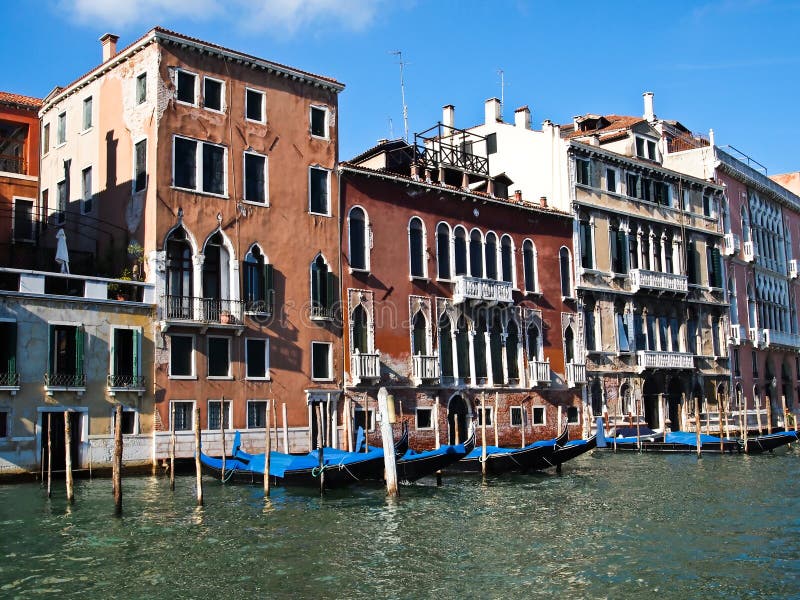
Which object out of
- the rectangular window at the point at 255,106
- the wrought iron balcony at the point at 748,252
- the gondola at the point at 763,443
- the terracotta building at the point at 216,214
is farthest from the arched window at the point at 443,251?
the wrought iron balcony at the point at 748,252

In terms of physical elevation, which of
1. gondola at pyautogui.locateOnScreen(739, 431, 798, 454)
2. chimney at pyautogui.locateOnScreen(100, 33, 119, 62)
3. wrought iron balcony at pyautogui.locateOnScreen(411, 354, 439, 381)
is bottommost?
gondola at pyautogui.locateOnScreen(739, 431, 798, 454)

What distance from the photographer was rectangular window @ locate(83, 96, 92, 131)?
19.8 meters

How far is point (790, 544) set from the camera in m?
10.2

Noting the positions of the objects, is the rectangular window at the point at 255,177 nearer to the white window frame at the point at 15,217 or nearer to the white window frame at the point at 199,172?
the white window frame at the point at 199,172

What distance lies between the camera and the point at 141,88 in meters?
18.2

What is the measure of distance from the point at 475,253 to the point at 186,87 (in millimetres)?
8139

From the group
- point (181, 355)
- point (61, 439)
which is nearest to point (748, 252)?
point (181, 355)

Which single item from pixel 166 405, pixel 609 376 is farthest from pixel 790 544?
pixel 609 376

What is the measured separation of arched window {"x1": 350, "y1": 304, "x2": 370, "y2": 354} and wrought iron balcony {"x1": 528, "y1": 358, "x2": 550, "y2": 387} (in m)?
5.03

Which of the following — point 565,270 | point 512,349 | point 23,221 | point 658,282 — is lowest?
point 512,349

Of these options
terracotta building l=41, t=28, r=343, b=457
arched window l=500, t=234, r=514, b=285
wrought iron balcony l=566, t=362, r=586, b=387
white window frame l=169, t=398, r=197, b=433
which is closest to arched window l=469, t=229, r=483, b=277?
arched window l=500, t=234, r=514, b=285

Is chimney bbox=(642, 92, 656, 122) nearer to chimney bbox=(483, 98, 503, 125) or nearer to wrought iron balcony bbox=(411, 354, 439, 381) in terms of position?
chimney bbox=(483, 98, 503, 125)

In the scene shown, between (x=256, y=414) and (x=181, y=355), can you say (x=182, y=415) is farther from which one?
(x=256, y=414)

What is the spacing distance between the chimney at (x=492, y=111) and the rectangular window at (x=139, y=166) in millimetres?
11698
